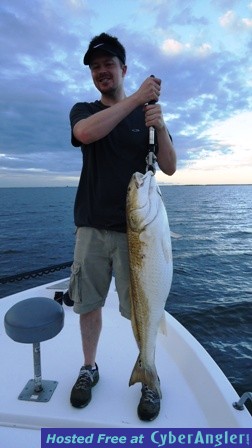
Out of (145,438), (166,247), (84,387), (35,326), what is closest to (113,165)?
(166,247)

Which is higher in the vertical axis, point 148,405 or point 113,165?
point 113,165

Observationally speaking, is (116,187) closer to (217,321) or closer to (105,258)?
(105,258)

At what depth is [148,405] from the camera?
129 inches

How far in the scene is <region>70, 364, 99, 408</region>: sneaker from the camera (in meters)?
3.43

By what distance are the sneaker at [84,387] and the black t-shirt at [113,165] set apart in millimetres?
1593

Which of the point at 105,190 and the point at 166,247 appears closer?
the point at 166,247

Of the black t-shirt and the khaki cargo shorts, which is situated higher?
the black t-shirt

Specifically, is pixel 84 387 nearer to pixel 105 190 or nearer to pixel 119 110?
pixel 105 190

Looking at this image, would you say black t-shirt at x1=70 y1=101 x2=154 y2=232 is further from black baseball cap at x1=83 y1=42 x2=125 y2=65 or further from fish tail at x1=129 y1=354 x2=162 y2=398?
fish tail at x1=129 y1=354 x2=162 y2=398

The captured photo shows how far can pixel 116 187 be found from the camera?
133 inches

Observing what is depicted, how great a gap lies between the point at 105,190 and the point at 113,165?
0.84 ft

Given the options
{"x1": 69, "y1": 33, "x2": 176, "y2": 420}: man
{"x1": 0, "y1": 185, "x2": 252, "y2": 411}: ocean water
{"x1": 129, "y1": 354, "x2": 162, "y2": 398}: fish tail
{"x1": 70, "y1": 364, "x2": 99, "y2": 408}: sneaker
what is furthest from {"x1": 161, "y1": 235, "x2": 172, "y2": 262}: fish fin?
{"x1": 0, "y1": 185, "x2": 252, "y2": 411}: ocean water

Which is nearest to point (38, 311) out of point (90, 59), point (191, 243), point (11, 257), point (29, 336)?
point (29, 336)

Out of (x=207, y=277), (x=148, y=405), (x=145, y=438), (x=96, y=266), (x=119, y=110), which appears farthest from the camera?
(x=207, y=277)
